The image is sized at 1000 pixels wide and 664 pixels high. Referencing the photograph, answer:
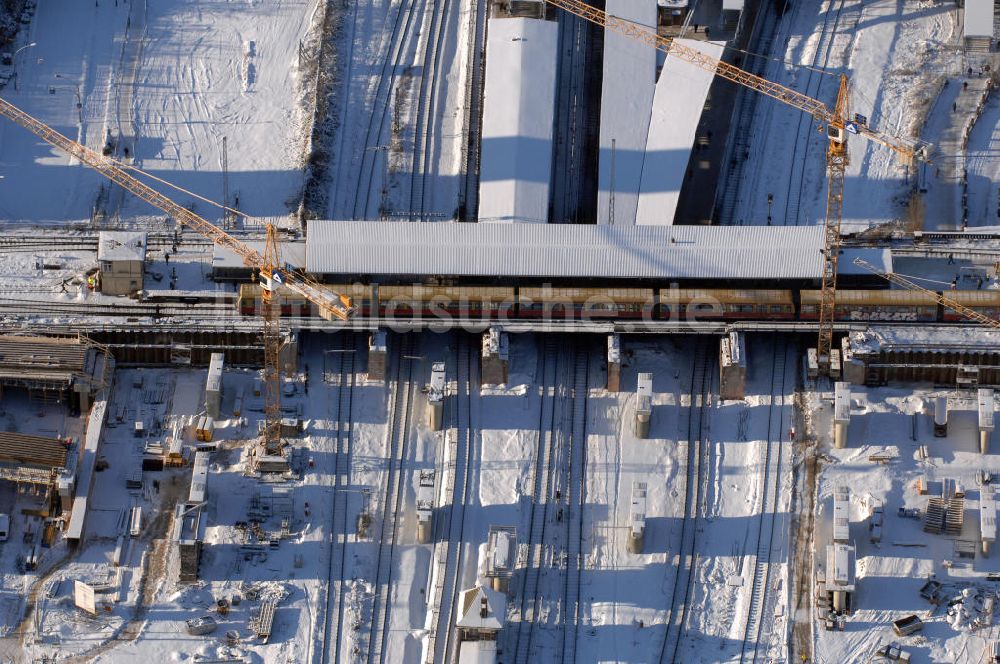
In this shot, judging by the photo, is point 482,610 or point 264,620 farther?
point 264,620

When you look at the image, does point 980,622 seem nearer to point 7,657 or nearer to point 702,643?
point 702,643

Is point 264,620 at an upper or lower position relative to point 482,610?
lower

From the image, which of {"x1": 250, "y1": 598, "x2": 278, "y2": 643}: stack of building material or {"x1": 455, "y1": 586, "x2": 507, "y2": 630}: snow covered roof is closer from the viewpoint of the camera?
{"x1": 455, "y1": 586, "x2": 507, "y2": 630}: snow covered roof

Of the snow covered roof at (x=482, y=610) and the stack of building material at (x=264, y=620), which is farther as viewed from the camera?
the stack of building material at (x=264, y=620)

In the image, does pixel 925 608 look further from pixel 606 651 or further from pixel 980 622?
pixel 606 651

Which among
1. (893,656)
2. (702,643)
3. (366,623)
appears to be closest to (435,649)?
(366,623)

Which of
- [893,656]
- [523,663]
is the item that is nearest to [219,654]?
[523,663]
